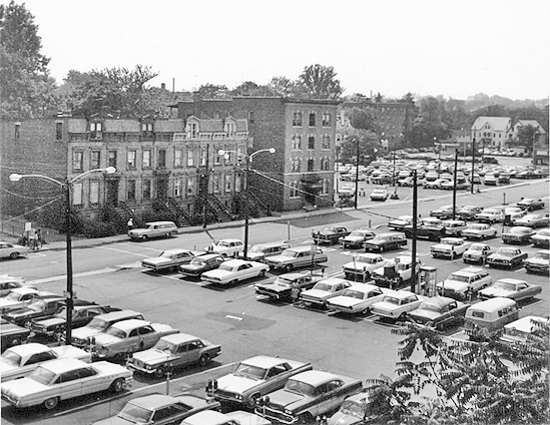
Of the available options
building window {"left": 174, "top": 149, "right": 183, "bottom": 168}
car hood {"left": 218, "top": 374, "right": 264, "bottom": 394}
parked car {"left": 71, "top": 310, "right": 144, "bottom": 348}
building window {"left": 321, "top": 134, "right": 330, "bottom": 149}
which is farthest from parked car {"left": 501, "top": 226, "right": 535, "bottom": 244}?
car hood {"left": 218, "top": 374, "right": 264, "bottom": 394}

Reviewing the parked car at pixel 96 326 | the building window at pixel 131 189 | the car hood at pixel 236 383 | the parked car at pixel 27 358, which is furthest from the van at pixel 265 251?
the car hood at pixel 236 383

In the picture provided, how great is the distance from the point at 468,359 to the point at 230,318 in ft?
41.4

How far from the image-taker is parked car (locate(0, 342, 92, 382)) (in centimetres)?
1781

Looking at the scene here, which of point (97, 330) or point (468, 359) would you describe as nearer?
point (468, 359)

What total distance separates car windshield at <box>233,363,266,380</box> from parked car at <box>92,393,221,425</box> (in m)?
2.26

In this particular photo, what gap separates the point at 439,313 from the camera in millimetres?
24328

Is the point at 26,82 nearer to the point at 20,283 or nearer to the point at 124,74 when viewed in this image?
the point at 124,74

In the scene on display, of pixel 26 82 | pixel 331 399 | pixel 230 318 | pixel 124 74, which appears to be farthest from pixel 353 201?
pixel 331 399

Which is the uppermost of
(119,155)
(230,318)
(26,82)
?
(26,82)

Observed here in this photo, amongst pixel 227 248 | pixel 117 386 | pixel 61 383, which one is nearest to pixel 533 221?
pixel 227 248

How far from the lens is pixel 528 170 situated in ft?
232

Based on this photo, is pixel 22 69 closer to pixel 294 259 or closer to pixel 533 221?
pixel 294 259

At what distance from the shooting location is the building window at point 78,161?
40.9m

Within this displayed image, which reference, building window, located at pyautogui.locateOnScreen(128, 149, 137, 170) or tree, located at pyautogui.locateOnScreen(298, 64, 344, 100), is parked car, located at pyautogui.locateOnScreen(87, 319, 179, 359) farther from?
tree, located at pyautogui.locateOnScreen(298, 64, 344, 100)
